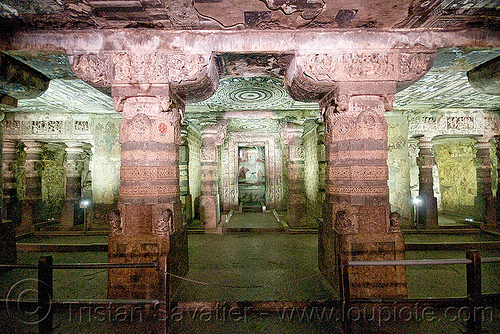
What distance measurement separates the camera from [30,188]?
795 centimetres

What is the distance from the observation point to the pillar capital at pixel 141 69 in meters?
3.18

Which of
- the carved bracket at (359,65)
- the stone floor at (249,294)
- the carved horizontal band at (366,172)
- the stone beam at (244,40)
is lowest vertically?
the stone floor at (249,294)

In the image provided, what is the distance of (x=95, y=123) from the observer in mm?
7297

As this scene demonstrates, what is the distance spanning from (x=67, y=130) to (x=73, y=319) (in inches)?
258

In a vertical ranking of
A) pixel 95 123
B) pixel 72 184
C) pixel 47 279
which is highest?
pixel 95 123

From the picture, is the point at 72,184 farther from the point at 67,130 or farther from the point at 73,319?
the point at 73,319

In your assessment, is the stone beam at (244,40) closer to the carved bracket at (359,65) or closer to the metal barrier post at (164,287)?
the carved bracket at (359,65)

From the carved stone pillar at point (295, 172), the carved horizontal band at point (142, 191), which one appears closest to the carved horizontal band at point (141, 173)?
the carved horizontal band at point (142, 191)

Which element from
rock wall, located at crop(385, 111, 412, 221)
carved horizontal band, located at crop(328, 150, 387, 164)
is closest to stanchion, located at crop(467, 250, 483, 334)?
carved horizontal band, located at crop(328, 150, 387, 164)

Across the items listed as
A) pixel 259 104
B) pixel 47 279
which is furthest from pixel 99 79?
pixel 259 104

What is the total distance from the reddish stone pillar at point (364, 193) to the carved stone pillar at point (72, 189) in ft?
28.9

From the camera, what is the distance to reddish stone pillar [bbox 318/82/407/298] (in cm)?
310

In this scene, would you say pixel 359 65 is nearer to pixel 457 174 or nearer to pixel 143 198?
pixel 143 198

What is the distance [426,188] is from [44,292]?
993cm
